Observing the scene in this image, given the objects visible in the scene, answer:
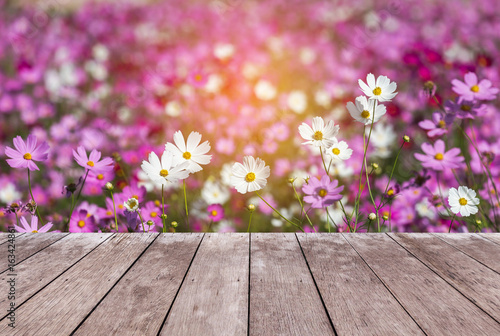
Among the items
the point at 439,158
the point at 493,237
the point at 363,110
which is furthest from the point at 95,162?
the point at 493,237

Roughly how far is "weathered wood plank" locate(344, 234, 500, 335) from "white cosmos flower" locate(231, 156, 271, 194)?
33 cm

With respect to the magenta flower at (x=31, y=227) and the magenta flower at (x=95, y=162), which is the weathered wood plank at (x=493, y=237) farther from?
the magenta flower at (x=31, y=227)

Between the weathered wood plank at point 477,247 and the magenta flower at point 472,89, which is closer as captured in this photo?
the weathered wood plank at point 477,247

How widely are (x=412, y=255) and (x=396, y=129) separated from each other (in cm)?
178

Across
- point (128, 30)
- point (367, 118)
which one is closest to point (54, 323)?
point (367, 118)

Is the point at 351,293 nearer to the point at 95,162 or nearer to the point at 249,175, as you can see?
the point at 249,175

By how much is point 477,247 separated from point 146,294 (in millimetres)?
942

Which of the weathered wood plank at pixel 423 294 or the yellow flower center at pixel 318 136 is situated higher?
the yellow flower center at pixel 318 136

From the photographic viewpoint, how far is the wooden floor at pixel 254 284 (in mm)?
918

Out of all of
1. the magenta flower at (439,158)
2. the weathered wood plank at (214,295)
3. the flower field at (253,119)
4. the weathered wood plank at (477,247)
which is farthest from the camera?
the magenta flower at (439,158)

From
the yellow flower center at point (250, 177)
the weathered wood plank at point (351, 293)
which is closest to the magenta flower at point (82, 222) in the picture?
the yellow flower center at point (250, 177)

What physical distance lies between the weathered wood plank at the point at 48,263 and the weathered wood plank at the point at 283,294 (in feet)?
1.53

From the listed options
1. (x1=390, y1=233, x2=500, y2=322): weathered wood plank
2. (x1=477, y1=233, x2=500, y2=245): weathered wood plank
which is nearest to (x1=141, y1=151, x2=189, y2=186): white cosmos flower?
(x1=390, y1=233, x2=500, y2=322): weathered wood plank

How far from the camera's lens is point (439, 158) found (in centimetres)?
163
